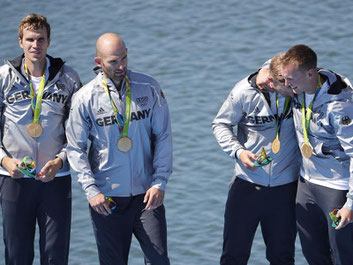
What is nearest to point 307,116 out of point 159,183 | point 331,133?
point 331,133

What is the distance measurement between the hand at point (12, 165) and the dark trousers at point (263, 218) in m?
1.37

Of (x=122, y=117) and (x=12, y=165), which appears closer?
(x=122, y=117)

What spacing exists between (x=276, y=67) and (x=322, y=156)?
2.07 ft

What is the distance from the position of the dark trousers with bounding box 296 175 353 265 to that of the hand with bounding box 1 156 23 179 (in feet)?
5.76

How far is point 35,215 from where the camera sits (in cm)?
607

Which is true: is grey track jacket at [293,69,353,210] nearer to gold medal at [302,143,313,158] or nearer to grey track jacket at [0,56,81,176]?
gold medal at [302,143,313,158]

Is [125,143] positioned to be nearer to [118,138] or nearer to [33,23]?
[118,138]

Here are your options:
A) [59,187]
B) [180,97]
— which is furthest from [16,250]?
[180,97]

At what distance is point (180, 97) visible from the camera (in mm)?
11273

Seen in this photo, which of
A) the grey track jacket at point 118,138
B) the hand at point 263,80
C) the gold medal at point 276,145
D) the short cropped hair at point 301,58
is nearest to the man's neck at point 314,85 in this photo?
the short cropped hair at point 301,58

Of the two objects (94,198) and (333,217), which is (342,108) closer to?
(333,217)

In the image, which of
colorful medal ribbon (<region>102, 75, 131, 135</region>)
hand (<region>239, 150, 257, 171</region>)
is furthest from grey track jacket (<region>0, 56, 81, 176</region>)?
hand (<region>239, 150, 257, 171</region>)

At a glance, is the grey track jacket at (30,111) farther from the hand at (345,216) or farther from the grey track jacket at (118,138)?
the hand at (345,216)

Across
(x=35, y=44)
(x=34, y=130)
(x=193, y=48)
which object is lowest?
(x=193, y=48)
